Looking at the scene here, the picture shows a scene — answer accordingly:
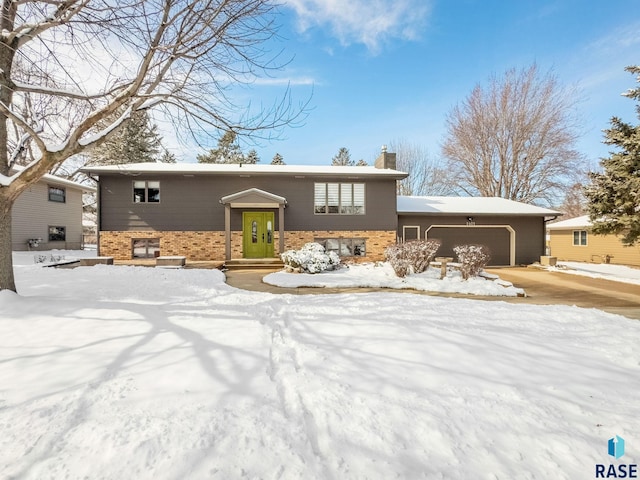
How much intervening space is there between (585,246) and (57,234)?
36718 millimetres

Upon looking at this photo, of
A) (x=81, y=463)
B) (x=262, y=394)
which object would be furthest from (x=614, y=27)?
(x=81, y=463)

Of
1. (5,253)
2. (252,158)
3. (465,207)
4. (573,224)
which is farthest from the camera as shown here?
(252,158)

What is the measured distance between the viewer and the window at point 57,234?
1855 cm

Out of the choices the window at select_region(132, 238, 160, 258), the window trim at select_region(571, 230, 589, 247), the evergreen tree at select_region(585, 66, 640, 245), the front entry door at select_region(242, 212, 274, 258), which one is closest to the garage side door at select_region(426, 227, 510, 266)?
the evergreen tree at select_region(585, 66, 640, 245)

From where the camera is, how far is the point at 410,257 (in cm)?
1012

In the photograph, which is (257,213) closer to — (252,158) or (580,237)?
(580,237)

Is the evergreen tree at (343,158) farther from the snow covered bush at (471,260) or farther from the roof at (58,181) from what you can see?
the snow covered bush at (471,260)

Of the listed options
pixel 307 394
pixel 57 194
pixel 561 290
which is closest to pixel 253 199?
pixel 307 394

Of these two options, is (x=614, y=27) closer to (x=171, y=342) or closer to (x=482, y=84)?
(x=482, y=84)

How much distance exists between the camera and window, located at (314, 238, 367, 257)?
48.5 feet

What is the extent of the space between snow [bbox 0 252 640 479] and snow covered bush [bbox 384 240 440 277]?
4.94m

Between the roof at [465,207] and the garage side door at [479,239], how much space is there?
1.08 m

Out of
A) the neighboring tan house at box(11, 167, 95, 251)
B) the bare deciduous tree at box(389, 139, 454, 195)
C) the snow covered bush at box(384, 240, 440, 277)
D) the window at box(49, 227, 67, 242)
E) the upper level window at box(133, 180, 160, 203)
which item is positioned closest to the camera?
the snow covered bush at box(384, 240, 440, 277)

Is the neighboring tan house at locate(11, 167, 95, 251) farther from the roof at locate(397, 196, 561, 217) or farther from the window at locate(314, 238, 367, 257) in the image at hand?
the roof at locate(397, 196, 561, 217)
